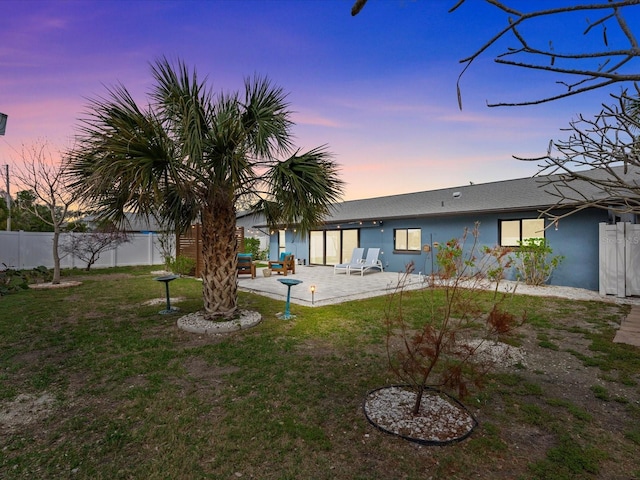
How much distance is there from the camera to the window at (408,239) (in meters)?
→ 15.0

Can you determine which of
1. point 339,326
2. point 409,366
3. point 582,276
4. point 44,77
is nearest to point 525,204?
point 582,276

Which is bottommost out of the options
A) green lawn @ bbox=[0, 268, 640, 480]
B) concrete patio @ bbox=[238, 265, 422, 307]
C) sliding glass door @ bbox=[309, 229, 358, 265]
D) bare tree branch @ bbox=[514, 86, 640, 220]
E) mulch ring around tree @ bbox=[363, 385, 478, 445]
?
green lawn @ bbox=[0, 268, 640, 480]

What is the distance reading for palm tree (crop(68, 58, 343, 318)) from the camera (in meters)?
4.88

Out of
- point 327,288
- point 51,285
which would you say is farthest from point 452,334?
point 51,285

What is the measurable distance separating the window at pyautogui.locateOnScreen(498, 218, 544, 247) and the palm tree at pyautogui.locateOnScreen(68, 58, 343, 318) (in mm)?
9028

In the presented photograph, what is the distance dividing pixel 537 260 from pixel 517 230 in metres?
1.72

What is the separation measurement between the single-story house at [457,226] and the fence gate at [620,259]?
98 cm

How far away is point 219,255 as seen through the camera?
20.7 ft

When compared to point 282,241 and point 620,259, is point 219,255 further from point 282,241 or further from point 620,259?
point 282,241

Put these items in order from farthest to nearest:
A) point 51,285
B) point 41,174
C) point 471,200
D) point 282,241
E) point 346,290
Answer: point 282,241, point 471,200, point 41,174, point 51,285, point 346,290

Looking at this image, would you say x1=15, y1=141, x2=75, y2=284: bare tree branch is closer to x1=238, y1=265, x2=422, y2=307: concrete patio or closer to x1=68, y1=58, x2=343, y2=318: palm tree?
x1=238, y1=265, x2=422, y2=307: concrete patio

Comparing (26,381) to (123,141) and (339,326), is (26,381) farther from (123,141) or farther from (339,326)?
(339,326)

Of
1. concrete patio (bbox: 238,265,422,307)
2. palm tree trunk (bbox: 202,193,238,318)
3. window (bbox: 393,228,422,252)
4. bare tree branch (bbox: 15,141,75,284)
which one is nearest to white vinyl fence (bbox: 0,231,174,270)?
bare tree branch (bbox: 15,141,75,284)

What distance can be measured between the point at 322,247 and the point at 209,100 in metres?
14.2
